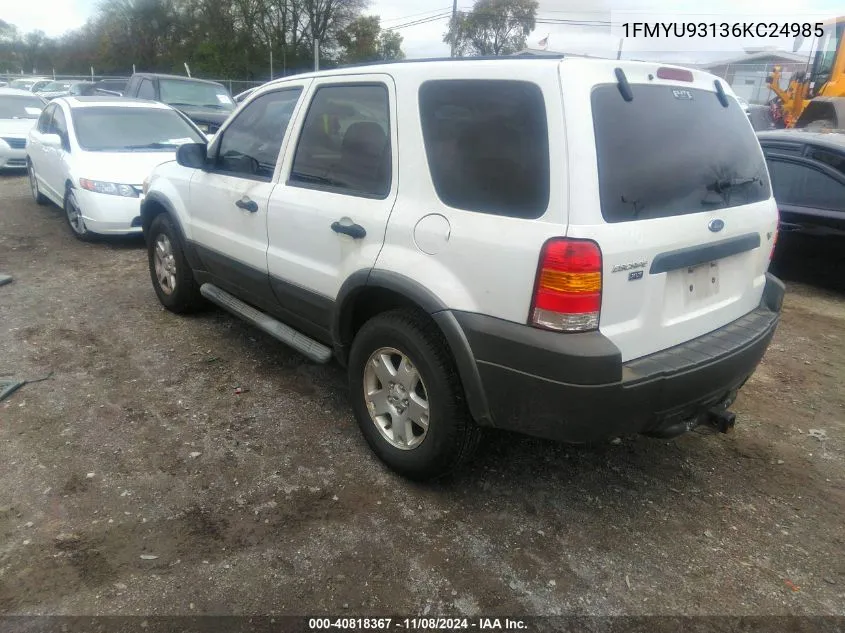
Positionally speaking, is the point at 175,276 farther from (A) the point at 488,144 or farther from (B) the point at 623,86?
(B) the point at 623,86

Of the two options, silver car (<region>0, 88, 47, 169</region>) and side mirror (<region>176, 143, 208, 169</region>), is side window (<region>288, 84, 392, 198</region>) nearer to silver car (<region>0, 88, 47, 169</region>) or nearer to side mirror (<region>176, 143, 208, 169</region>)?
side mirror (<region>176, 143, 208, 169</region>)

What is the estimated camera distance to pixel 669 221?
246 cm

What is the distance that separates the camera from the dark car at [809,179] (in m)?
5.64

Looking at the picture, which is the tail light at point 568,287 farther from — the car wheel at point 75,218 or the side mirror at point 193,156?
the car wheel at point 75,218

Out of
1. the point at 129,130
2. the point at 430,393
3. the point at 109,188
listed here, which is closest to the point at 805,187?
the point at 430,393

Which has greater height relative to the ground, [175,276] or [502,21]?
[502,21]

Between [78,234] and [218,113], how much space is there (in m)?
5.36

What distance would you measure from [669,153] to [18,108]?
15.0 metres

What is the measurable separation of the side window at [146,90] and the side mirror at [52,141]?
3808 mm

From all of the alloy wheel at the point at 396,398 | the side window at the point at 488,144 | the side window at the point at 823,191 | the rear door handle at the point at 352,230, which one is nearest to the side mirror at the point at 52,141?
the rear door handle at the point at 352,230

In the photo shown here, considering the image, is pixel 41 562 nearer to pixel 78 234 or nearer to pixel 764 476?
pixel 764 476

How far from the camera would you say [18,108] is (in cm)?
1333

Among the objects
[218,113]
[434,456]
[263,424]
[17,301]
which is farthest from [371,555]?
[218,113]

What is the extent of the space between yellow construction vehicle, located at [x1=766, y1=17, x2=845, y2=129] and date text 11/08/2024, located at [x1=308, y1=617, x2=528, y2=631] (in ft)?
33.8
